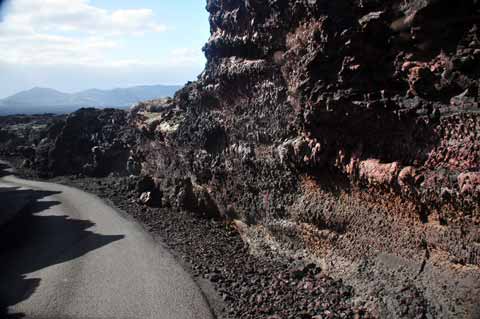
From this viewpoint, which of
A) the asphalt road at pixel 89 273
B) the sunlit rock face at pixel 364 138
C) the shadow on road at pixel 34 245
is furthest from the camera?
the shadow on road at pixel 34 245

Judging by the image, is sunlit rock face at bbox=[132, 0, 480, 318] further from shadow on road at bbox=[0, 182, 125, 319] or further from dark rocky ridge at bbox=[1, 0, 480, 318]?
shadow on road at bbox=[0, 182, 125, 319]

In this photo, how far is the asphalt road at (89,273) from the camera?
11992 millimetres

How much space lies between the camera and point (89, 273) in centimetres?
1416

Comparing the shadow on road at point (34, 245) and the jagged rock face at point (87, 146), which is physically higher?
the jagged rock face at point (87, 146)

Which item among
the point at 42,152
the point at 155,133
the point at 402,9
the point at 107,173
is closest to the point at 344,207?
the point at 402,9

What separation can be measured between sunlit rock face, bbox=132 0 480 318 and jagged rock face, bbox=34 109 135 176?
18.1 metres

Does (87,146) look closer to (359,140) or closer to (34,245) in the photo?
(34,245)

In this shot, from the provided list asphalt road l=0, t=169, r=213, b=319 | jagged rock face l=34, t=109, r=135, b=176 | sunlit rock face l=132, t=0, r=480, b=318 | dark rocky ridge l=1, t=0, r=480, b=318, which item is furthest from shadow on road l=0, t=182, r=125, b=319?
jagged rock face l=34, t=109, r=135, b=176

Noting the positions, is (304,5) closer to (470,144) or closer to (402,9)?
(402,9)

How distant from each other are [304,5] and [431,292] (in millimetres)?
7765

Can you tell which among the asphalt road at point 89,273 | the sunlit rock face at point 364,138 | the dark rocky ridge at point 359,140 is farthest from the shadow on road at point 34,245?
the sunlit rock face at point 364,138

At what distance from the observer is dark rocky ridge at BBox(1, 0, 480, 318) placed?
867cm

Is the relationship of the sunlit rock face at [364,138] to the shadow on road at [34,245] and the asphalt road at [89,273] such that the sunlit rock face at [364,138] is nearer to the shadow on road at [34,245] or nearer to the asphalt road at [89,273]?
the asphalt road at [89,273]

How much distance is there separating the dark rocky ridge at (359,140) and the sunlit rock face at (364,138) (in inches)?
1.2
